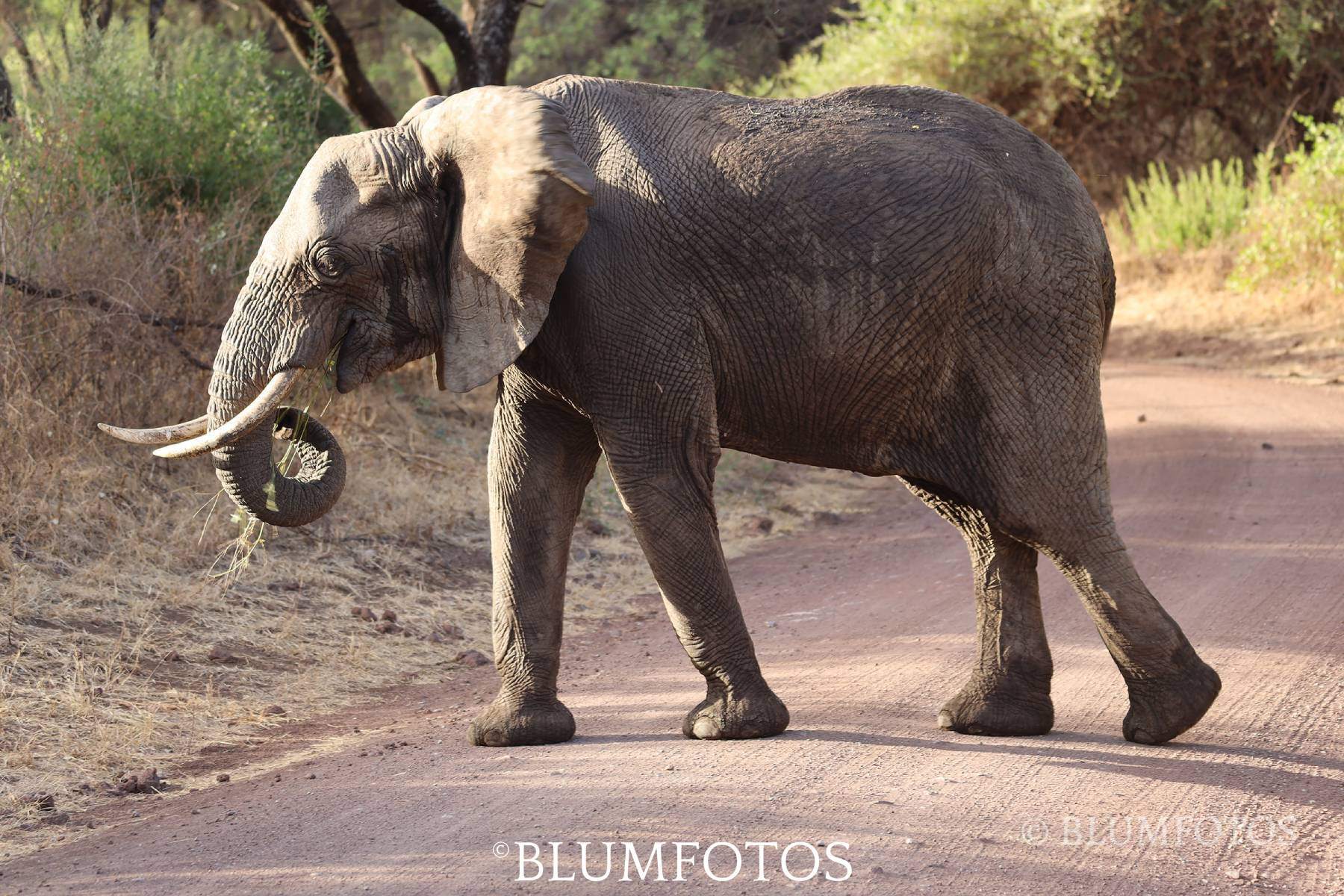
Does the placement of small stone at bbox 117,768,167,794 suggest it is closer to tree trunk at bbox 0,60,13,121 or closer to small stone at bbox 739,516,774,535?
small stone at bbox 739,516,774,535

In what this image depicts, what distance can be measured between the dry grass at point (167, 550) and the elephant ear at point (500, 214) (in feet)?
6.26

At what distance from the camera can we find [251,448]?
490 cm

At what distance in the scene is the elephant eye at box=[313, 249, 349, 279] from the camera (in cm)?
482

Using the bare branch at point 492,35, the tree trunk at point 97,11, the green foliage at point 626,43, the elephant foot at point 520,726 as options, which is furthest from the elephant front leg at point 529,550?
the green foliage at point 626,43

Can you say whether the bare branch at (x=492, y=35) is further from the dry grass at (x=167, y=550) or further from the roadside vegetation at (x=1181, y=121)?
the roadside vegetation at (x=1181, y=121)

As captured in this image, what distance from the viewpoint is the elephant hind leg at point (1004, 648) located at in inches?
209

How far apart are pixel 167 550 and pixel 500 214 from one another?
3783 mm

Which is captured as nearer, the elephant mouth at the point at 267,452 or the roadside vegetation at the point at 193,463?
the elephant mouth at the point at 267,452

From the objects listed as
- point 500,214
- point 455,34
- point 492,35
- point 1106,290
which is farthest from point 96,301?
point 1106,290

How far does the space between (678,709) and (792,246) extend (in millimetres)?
2002

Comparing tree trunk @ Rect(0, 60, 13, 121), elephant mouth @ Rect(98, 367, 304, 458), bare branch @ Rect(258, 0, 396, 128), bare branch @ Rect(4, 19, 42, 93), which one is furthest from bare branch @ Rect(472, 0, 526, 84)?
elephant mouth @ Rect(98, 367, 304, 458)

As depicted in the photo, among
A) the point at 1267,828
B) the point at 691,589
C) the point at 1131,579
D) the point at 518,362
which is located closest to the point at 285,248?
the point at 518,362

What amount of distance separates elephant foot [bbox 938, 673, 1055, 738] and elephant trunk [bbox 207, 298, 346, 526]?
239cm

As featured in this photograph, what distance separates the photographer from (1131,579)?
4977 millimetres
